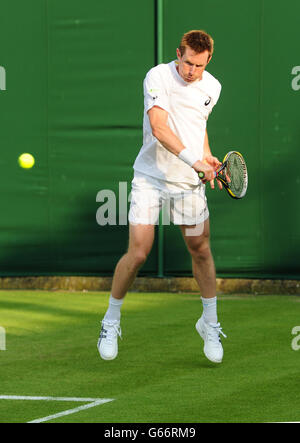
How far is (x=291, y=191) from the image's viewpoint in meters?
8.80

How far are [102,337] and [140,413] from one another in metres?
1.22

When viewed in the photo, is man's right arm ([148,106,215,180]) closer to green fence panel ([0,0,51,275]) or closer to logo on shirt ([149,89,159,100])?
logo on shirt ([149,89,159,100])

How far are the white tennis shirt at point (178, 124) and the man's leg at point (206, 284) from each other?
1.15ft

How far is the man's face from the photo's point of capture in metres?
5.68

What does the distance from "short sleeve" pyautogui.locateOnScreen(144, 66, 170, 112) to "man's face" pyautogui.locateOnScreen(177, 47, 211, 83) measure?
131 mm

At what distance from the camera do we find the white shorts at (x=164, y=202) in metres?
5.91

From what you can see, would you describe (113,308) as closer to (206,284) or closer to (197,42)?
(206,284)

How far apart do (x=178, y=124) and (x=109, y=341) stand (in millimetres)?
1331

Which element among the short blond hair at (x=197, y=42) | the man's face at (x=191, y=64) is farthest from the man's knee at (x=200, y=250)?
the short blond hair at (x=197, y=42)

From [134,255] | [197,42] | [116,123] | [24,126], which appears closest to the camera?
[197,42]

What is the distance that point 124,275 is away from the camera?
19.5 ft

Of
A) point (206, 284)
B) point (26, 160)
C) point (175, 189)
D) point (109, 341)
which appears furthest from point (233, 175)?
point (26, 160)

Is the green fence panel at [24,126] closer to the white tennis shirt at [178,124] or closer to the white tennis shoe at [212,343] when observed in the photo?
the white tennis shirt at [178,124]

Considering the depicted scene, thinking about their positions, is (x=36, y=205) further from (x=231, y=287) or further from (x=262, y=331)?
(x=262, y=331)
